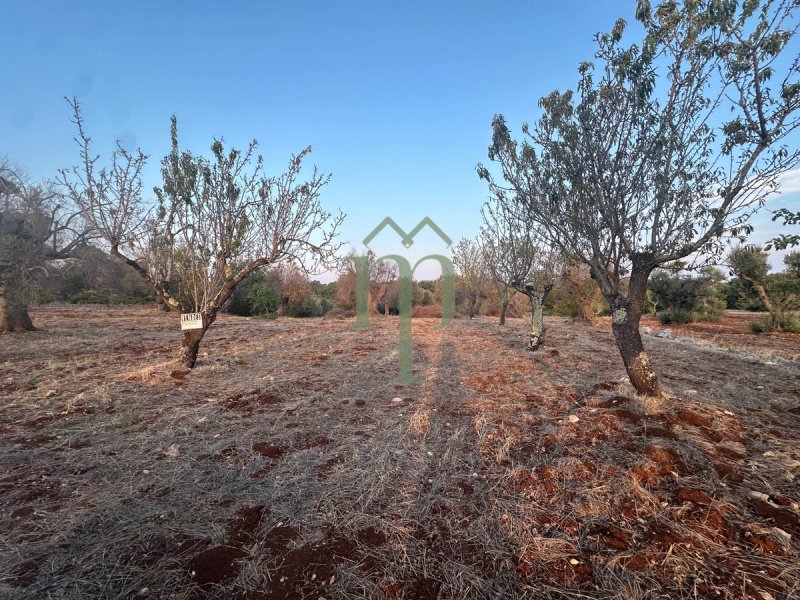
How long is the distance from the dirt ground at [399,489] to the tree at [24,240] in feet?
21.2

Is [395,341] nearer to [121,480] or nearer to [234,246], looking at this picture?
[234,246]

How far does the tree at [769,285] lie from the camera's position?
Answer: 12278 millimetres

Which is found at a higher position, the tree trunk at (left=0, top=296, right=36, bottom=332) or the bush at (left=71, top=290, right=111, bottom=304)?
the bush at (left=71, top=290, right=111, bottom=304)

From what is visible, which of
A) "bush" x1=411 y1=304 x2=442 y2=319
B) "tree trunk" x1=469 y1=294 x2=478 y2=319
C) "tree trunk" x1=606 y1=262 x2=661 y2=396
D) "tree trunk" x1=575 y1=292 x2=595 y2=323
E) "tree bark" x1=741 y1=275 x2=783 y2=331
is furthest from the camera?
"bush" x1=411 y1=304 x2=442 y2=319

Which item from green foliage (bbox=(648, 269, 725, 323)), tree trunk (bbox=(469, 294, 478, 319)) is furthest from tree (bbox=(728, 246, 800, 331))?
tree trunk (bbox=(469, 294, 478, 319))

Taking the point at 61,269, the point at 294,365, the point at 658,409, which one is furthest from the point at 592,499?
the point at 61,269

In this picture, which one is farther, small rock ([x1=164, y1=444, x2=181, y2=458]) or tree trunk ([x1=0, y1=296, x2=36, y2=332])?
tree trunk ([x1=0, y1=296, x2=36, y2=332])

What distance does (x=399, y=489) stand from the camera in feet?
9.30

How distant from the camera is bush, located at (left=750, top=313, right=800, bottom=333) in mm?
12235

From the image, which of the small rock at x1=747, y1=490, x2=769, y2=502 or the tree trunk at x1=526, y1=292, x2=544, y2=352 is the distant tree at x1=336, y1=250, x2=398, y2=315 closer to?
the tree trunk at x1=526, y1=292, x2=544, y2=352

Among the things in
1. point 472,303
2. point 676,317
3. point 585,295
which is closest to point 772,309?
point 676,317

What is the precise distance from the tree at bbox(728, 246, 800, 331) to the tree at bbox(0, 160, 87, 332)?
868 inches

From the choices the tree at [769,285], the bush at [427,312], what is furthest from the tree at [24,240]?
Answer: the tree at [769,285]

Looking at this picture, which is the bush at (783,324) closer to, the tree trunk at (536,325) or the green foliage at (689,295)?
the green foliage at (689,295)
